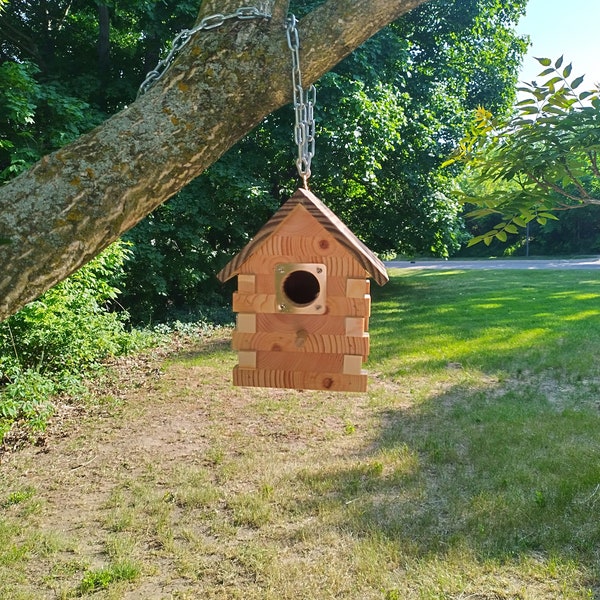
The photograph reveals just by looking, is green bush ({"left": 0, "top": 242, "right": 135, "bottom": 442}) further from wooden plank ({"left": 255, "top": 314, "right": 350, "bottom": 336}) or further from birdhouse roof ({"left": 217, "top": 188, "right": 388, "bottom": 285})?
birdhouse roof ({"left": 217, "top": 188, "right": 388, "bottom": 285})

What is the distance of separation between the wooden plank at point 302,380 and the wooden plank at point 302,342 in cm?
9

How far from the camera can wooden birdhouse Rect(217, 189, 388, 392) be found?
1.90 meters

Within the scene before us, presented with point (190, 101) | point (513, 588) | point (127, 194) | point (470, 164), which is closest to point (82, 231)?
point (127, 194)

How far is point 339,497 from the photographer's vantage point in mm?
3834

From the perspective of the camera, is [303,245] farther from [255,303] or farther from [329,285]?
[255,303]

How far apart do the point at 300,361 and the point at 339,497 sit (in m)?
2.20

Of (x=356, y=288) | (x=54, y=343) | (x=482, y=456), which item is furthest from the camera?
(x=54, y=343)

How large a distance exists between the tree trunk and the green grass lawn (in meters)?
2.08

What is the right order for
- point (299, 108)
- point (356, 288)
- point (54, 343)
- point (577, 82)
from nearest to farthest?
1. point (299, 108)
2. point (356, 288)
3. point (577, 82)
4. point (54, 343)

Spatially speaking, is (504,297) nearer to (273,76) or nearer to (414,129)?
(414,129)

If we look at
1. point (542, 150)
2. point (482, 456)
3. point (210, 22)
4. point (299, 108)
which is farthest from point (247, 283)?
point (482, 456)

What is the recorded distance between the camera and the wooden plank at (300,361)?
1.96 meters

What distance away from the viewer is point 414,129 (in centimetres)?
1226

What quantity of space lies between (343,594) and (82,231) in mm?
2260
